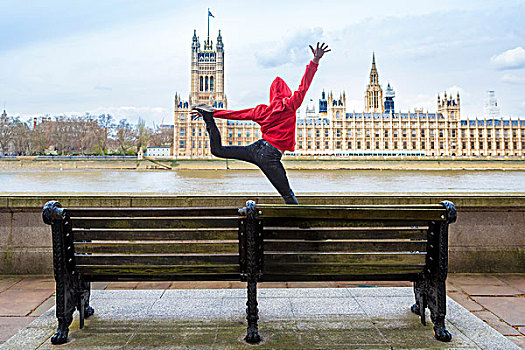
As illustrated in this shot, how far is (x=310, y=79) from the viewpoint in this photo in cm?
302

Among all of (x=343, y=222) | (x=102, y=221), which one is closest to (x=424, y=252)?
(x=343, y=222)

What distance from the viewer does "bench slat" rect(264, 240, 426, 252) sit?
2090 mm

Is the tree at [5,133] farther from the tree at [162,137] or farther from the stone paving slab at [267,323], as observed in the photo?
the stone paving slab at [267,323]

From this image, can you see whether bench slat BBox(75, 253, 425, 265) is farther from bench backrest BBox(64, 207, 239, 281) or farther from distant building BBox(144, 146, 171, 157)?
distant building BBox(144, 146, 171, 157)

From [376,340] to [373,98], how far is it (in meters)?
96.7

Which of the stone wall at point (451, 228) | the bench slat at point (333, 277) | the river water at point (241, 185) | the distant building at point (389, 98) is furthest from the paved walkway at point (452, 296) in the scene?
the distant building at point (389, 98)

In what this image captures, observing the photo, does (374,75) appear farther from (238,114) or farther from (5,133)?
(238,114)

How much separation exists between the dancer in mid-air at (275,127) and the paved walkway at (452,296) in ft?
3.13

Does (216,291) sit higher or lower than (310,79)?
lower

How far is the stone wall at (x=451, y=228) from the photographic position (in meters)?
3.62

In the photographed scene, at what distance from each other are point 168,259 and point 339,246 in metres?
0.91

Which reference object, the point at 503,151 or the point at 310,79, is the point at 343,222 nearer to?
the point at 310,79

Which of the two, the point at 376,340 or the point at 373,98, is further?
the point at 373,98

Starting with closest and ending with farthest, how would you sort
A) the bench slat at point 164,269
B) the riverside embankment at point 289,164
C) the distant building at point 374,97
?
the bench slat at point 164,269 → the riverside embankment at point 289,164 → the distant building at point 374,97
